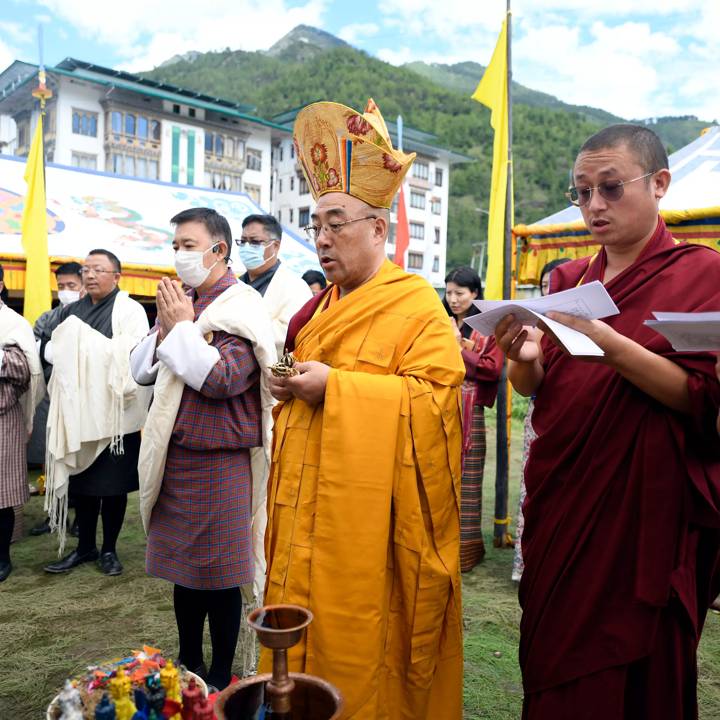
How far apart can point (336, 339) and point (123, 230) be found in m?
6.66

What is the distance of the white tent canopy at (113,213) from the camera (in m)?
7.48

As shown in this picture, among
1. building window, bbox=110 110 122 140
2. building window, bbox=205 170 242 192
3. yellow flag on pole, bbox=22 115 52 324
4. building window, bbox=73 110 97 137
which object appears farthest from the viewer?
building window, bbox=205 170 242 192

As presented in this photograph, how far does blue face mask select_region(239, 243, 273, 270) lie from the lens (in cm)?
414

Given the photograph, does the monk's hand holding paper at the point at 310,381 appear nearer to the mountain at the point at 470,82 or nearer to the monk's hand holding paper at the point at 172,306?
the monk's hand holding paper at the point at 172,306

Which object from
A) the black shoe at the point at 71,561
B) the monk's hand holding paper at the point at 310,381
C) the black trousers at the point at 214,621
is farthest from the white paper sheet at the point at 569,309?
the black shoe at the point at 71,561

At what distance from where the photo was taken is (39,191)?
6871 mm

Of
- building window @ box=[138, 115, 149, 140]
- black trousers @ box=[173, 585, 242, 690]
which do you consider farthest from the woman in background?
building window @ box=[138, 115, 149, 140]

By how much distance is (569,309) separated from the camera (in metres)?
1.68

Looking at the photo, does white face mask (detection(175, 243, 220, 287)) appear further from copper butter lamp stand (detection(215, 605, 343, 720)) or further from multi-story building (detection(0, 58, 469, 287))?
multi-story building (detection(0, 58, 469, 287))

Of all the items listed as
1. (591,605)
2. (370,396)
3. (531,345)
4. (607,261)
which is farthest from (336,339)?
(591,605)

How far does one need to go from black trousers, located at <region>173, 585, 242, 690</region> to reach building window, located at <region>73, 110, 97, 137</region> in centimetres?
3354

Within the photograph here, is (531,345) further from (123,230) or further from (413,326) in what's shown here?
(123,230)

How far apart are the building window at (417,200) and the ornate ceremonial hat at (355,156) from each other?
44529mm

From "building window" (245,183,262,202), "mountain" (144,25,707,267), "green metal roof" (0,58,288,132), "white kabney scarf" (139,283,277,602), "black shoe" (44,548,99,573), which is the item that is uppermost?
"mountain" (144,25,707,267)
